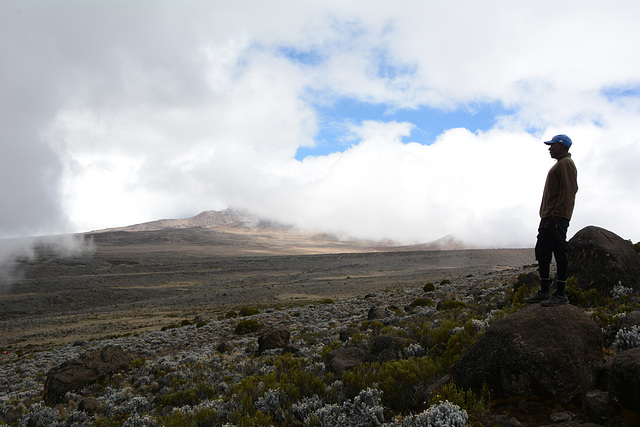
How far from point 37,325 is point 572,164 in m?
44.8

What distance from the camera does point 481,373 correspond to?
454 cm

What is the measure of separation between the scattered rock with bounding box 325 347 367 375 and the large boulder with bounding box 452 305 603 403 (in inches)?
108

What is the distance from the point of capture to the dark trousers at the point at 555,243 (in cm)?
571

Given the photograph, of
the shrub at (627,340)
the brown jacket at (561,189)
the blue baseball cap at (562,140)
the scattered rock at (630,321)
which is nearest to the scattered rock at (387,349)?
the shrub at (627,340)

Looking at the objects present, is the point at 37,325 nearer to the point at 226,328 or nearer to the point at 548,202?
the point at 226,328

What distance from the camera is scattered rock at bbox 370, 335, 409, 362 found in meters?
7.29

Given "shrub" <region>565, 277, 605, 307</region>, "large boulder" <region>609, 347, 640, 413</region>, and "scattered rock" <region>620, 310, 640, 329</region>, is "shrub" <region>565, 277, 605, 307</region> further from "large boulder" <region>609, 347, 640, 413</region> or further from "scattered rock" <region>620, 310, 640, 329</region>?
"large boulder" <region>609, 347, 640, 413</region>

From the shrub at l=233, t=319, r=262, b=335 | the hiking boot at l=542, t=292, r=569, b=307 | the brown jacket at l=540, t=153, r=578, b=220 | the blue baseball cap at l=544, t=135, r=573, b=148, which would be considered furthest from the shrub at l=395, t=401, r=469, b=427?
the shrub at l=233, t=319, r=262, b=335

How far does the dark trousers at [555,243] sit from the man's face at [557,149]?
1.16 metres

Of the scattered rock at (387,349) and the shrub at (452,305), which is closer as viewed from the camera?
the scattered rock at (387,349)

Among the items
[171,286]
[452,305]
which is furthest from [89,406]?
[171,286]

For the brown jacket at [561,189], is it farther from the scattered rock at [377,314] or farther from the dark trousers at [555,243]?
the scattered rock at [377,314]

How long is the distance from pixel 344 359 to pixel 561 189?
17.6ft

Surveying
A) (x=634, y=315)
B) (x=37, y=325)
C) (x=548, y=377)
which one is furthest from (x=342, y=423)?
(x=37, y=325)
